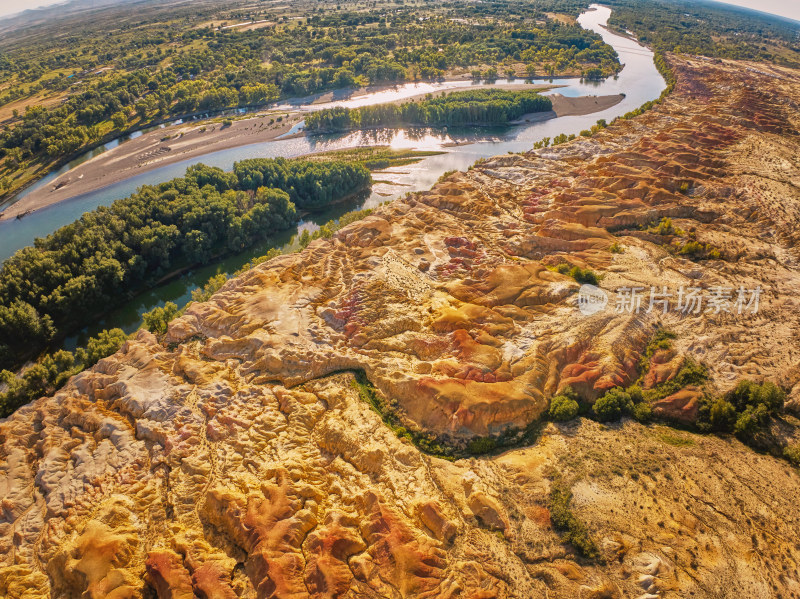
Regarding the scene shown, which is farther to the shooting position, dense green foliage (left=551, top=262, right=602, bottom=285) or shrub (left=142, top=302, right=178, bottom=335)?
dense green foliage (left=551, top=262, right=602, bottom=285)

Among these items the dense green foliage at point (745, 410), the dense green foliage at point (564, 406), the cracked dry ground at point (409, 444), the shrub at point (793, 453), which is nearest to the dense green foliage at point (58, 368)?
the cracked dry ground at point (409, 444)

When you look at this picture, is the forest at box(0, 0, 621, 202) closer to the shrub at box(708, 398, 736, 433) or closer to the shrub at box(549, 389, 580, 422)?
the shrub at box(549, 389, 580, 422)

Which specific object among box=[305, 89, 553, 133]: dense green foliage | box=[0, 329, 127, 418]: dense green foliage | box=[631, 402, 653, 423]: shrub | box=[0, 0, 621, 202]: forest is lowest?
box=[0, 329, 127, 418]: dense green foliage

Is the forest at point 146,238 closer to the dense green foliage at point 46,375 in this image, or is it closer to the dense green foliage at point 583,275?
the dense green foliage at point 46,375

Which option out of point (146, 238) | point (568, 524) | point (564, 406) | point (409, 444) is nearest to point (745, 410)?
point (564, 406)

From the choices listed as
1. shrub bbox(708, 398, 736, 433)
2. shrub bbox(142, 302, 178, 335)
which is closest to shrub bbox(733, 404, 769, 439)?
shrub bbox(708, 398, 736, 433)

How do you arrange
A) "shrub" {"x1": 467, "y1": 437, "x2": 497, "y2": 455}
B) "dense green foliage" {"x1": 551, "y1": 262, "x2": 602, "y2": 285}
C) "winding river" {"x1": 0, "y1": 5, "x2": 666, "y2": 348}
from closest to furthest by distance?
"shrub" {"x1": 467, "y1": 437, "x2": 497, "y2": 455}, "dense green foliage" {"x1": 551, "y1": 262, "x2": 602, "y2": 285}, "winding river" {"x1": 0, "y1": 5, "x2": 666, "y2": 348}

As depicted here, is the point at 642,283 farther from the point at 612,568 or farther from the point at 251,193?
the point at 251,193
